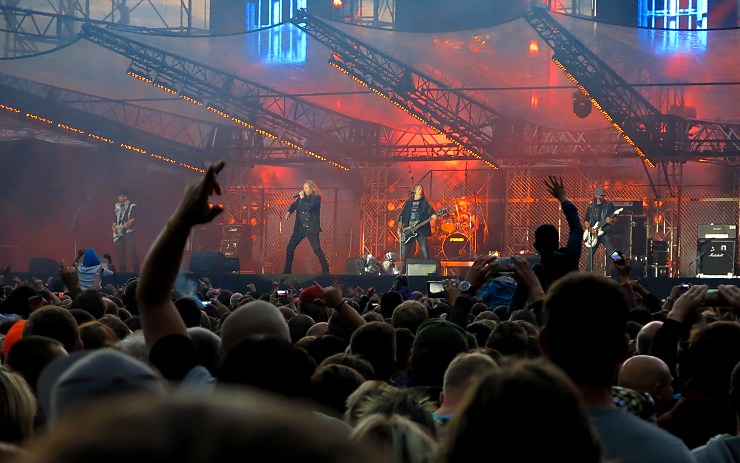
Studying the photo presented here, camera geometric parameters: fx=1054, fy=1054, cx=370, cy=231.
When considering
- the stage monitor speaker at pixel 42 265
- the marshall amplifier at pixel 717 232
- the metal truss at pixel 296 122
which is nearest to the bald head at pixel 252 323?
the marshall amplifier at pixel 717 232

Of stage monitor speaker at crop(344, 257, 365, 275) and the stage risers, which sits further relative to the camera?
stage monitor speaker at crop(344, 257, 365, 275)

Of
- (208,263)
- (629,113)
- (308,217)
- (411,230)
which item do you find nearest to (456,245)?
(411,230)

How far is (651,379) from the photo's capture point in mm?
3875

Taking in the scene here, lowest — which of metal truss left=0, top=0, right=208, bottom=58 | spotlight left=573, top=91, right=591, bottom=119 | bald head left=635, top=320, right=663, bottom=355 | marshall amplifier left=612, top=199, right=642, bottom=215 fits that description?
bald head left=635, top=320, right=663, bottom=355

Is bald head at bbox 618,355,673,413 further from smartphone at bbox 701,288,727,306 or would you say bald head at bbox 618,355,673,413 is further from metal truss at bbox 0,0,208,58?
metal truss at bbox 0,0,208,58

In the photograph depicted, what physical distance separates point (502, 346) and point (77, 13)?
73.5 feet

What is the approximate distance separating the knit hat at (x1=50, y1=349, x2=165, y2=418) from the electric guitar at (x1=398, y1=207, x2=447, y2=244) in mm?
20103

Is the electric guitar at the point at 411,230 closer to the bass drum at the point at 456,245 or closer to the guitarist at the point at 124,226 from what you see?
the bass drum at the point at 456,245

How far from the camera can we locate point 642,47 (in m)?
22.5

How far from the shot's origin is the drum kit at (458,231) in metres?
24.0

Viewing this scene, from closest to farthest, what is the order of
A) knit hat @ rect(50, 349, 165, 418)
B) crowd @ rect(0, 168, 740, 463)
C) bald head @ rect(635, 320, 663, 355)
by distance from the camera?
crowd @ rect(0, 168, 740, 463) < knit hat @ rect(50, 349, 165, 418) < bald head @ rect(635, 320, 663, 355)

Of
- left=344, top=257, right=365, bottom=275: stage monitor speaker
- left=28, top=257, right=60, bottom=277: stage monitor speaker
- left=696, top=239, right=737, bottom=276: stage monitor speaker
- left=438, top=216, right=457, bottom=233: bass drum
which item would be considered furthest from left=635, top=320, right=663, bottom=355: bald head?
left=438, top=216, right=457, bottom=233: bass drum

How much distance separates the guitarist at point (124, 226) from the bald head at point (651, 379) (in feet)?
68.2

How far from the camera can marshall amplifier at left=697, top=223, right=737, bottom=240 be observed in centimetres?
1972
